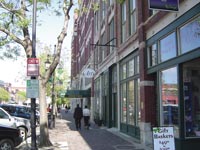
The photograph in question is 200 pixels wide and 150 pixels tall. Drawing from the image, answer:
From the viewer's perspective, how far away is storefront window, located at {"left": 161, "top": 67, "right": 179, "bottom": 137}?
41.7 ft

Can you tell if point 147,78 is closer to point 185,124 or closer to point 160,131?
point 185,124

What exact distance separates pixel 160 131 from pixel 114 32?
16.7 m

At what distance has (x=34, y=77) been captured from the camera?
12.8 metres

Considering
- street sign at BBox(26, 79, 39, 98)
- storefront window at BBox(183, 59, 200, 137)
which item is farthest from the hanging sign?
street sign at BBox(26, 79, 39, 98)

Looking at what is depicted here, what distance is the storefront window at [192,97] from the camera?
12.3 meters

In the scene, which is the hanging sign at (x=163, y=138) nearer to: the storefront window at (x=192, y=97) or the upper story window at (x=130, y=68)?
the storefront window at (x=192, y=97)

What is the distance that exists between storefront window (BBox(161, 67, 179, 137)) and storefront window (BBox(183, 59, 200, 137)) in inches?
14.1

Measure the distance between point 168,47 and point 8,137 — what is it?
6.76 meters

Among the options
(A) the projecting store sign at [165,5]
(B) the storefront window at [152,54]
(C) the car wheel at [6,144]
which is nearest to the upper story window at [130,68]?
(B) the storefront window at [152,54]

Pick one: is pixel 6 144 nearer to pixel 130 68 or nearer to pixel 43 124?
pixel 43 124

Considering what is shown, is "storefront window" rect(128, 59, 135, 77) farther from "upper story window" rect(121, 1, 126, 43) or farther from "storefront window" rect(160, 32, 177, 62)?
"storefront window" rect(160, 32, 177, 62)

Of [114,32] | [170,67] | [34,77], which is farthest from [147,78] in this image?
[114,32]

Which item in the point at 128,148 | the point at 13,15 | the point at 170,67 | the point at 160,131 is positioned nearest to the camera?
the point at 160,131

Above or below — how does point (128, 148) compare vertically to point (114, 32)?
below
